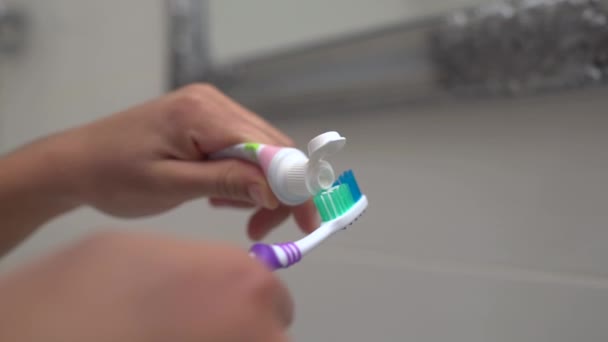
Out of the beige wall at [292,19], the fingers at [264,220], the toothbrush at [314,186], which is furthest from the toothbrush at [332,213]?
the beige wall at [292,19]

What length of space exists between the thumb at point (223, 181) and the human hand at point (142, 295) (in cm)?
19

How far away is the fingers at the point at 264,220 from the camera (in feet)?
1.63

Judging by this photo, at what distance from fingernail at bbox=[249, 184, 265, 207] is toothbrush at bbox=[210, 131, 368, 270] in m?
0.02

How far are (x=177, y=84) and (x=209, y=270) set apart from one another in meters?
0.61

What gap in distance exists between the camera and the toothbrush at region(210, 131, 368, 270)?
337 mm

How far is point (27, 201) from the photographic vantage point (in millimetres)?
554

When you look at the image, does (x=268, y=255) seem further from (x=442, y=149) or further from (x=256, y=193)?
(x=442, y=149)

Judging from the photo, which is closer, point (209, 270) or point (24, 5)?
point (209, 270)

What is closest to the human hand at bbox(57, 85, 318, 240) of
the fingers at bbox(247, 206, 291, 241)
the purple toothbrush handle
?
the fingers at bbox(247, 206, 291, 241)

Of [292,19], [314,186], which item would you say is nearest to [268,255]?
[314,186]

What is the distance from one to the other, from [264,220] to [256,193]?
0.09 metres

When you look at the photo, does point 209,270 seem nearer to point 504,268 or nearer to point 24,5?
point 504,268

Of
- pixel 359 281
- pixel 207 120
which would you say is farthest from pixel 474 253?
pixel 207 120

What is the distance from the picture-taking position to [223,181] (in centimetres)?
45
